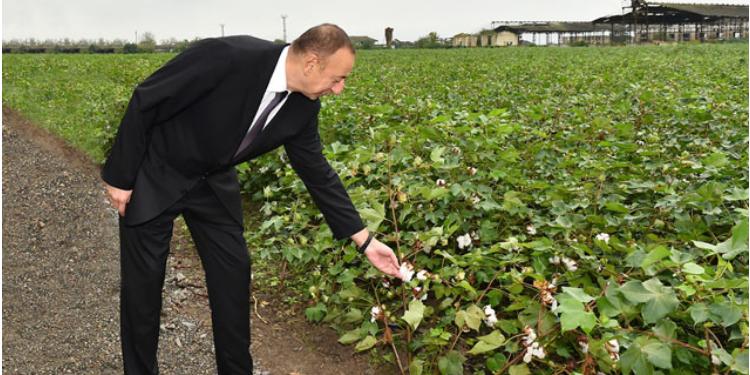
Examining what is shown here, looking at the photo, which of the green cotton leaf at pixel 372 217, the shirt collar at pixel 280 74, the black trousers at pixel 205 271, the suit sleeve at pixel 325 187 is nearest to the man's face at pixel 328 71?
the shirt collar at pixel 280 74

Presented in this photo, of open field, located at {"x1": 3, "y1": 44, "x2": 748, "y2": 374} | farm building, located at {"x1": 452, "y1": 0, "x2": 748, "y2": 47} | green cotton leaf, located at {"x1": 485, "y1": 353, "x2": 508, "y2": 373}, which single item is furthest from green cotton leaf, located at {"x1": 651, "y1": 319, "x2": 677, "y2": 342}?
farm building, located at {"x1": 452, "y1": 0, "x2": 748, "y2": 47}

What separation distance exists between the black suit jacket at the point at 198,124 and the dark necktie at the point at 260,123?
0.02 m

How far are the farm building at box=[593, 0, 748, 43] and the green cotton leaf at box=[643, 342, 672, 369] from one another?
2670 inches

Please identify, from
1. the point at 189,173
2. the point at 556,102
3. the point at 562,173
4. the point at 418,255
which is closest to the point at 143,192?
the point at 189,173

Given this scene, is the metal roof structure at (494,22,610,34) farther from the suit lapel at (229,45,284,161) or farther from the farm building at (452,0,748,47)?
the suit lapel at (229,45,284,161)

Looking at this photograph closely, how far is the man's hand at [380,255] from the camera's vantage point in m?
2.96

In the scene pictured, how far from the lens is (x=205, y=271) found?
9.64 feet

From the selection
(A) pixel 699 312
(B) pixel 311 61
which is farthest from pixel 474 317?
(B) pixel 311 61

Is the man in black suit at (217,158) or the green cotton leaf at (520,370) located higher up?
the man in black suit at (217,158)

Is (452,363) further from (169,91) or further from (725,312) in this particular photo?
(169,91)

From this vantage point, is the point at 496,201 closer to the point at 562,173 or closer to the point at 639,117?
the point at 562,173

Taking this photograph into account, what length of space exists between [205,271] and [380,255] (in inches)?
27.2

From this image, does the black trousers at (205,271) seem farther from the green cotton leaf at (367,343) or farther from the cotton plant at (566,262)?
the cotton plant at (566,262)

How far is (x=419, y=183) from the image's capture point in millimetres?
4070
